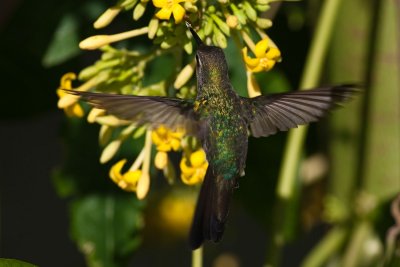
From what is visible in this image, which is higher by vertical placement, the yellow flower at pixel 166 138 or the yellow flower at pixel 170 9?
the yellow flower at pixel 170 9

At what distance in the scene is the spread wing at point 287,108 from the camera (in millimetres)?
1670

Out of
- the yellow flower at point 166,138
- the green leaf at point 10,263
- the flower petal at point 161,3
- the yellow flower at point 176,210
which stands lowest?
the yellow flower at point 176,210

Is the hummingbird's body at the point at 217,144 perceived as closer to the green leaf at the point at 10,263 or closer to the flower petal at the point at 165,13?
the flower petal at the point at 165,13

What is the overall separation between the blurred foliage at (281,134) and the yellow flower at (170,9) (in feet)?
1.36

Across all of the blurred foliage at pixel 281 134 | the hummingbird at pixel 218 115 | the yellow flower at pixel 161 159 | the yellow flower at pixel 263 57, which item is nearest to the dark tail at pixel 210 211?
the hummingbird at pixel 218 115

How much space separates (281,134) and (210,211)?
28.6 inches

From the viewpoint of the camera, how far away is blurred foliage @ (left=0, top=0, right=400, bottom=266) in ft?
6.85

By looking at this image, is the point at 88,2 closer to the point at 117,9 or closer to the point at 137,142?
the point at 137,142

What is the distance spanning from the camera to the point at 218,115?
1731mm

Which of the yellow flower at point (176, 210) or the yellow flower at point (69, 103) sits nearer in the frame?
the yellow flower at point (69, 103)

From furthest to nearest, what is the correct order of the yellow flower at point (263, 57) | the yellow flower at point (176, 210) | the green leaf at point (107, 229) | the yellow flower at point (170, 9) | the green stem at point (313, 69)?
1. the yellow flower at point (176, 210)
2. the green leaf at point (107, 229)
3. the green stem at point (313, 69)
4. the yellow flower at point (263, 57)
5. the yellow flower at point (170, 9)

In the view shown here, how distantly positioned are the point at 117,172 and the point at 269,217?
79 centimetres

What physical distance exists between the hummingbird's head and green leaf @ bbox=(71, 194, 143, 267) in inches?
20.7

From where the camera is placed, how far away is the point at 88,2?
7.05ft
